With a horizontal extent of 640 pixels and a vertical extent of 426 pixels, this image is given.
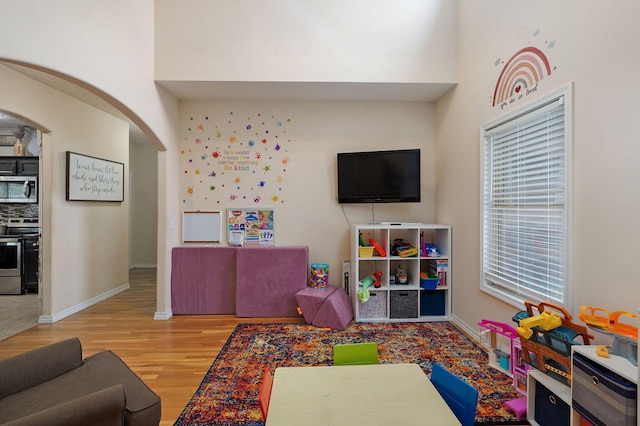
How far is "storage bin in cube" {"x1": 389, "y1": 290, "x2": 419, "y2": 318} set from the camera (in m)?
3.55

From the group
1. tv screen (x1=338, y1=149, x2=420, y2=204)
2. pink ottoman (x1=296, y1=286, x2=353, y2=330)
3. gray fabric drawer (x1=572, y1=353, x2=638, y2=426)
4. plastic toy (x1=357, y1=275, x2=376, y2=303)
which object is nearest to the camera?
gray fabric drawer (x1=572, y1=353, x2=638, y2=426)

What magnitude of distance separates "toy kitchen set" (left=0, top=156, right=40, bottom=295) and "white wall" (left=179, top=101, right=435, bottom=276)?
290 centimetres

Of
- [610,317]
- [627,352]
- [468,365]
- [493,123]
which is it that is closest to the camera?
[627,352]

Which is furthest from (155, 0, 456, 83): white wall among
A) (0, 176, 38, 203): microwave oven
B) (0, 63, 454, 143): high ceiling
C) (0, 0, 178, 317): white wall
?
(0, 176, 38, 203): microwave oven

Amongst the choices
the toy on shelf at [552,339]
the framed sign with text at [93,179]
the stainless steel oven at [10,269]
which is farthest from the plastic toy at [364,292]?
the stainless steel oven at [10,269]

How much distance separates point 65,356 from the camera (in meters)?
1.85

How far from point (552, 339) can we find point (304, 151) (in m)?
3.13

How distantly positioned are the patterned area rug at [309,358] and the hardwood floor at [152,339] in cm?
13

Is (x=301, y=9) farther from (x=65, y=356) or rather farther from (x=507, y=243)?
(x=65, y=356)

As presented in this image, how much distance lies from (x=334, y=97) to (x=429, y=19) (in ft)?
4.46

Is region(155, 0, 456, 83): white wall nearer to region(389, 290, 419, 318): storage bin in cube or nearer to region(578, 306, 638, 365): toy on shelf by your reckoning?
region(389, 290, 419, 318): storage bin in cube

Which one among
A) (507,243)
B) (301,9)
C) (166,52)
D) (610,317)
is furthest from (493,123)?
(166,52)

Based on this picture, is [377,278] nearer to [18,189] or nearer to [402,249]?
[402,249]

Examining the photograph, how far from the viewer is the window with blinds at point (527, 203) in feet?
6.76
